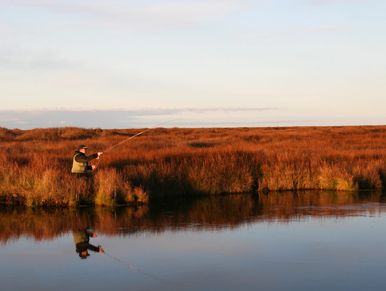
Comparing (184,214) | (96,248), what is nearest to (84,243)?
(96,248)

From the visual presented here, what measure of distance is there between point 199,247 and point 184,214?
3.34 metres

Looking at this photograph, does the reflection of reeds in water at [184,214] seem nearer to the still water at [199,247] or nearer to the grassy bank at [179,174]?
the still water at [199,247]

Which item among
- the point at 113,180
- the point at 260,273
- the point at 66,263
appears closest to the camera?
the point at 260,273

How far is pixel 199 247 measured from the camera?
960cm

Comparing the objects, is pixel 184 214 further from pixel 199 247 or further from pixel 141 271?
pixel 141 271

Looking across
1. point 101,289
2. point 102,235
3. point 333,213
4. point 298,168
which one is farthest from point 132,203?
point 101,289

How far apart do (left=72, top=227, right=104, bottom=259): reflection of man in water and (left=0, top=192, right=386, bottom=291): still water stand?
0.02 metres

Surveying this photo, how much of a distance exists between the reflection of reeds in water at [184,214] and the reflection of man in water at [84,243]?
231mm

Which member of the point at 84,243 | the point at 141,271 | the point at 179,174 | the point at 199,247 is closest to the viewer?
the point at 141,271

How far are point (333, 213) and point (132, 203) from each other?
456 cm

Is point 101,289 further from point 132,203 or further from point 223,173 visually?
point 223,173

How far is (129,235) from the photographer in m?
10.7

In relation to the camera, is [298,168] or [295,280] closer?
[295,280]

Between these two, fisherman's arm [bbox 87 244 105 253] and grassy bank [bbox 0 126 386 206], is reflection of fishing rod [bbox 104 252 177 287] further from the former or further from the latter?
grassy bank [bbox 0 126 386 206]
